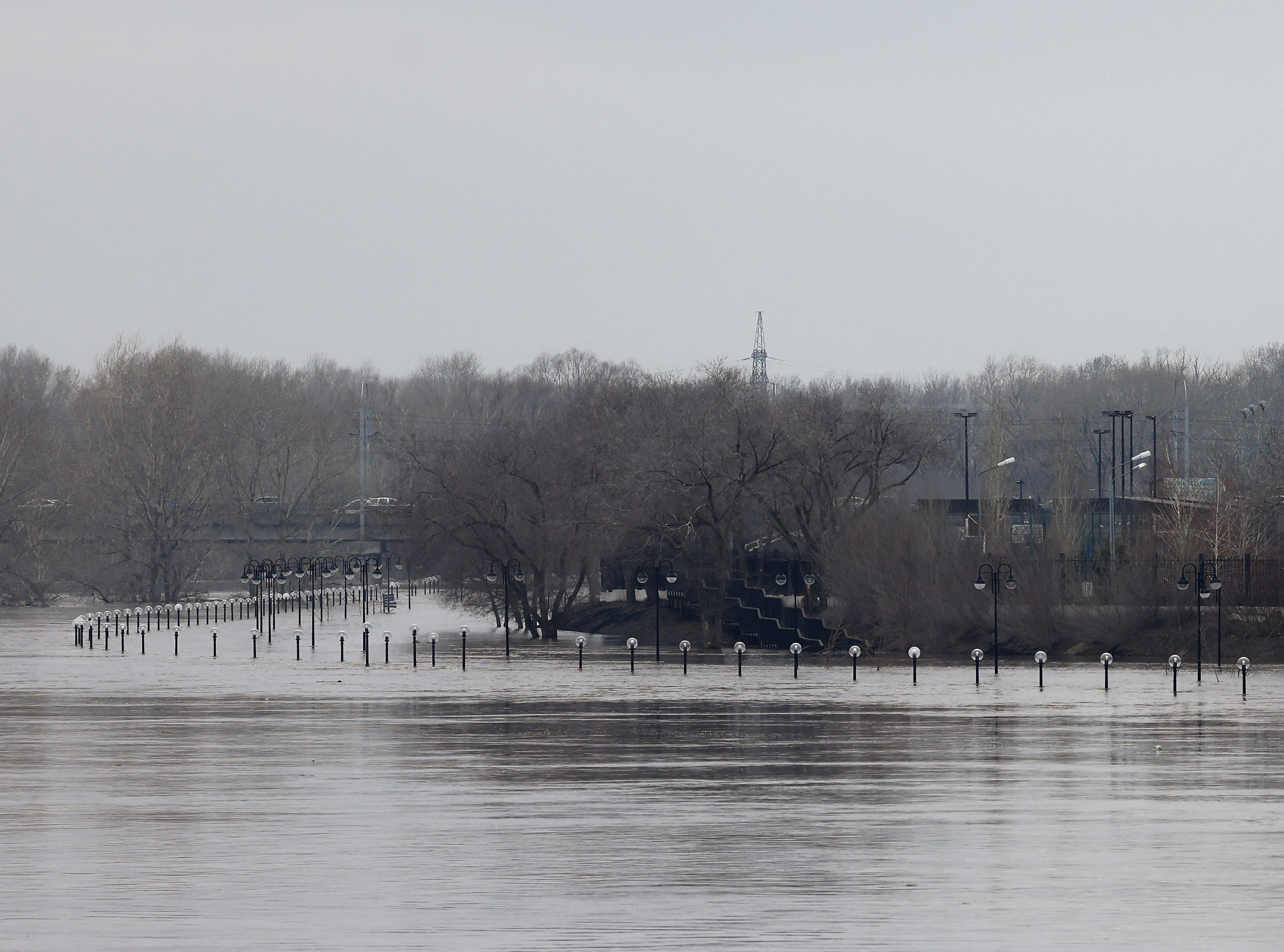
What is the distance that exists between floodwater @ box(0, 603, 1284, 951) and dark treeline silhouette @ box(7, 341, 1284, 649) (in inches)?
1005

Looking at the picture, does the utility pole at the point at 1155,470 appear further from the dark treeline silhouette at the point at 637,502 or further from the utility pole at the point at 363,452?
the utility pole at the point at 363,452

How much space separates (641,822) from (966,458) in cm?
6519

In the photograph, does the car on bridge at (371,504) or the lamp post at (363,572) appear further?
the car on bridge at (371,504)

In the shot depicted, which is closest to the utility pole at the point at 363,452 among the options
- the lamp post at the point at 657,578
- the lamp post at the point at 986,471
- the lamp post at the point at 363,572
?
the lamp post at the point at 363,572

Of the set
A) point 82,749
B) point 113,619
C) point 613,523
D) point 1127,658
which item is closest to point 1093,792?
point 82,749

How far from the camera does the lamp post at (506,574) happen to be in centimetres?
6688

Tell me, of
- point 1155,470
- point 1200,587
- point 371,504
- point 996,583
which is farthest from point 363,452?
point 1200,587

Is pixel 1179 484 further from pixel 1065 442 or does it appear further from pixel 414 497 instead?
pixel 414 497

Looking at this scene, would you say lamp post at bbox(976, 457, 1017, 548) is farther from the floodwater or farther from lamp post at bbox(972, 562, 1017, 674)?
the floodwater

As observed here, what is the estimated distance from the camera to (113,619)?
81500mm

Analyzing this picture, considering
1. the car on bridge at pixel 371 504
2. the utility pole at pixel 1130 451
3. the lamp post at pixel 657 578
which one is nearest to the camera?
the lamp post at pixel 657 578

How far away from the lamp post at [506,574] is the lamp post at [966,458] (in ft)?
61.1

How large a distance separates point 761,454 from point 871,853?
50.8 meters

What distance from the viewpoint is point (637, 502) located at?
6569 cm
